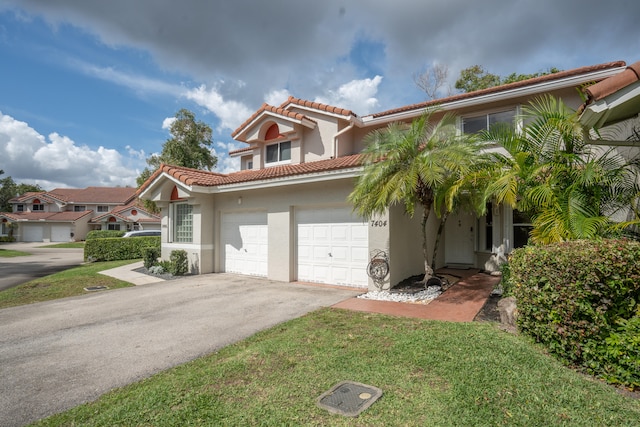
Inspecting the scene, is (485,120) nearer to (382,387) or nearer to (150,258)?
(382,387)

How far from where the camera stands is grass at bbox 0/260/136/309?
987 cm

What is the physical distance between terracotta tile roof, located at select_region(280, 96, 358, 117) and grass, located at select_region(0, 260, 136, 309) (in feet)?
33.2

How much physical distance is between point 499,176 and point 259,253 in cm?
865

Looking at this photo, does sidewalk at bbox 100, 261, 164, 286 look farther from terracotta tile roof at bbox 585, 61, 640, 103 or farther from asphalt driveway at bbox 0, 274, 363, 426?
terracotta tile roof at bbox 585, 61, 640, 103

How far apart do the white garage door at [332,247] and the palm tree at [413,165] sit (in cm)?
133

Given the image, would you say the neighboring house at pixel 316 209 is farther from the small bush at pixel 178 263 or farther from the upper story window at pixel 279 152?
the small bush at pixel 178 263

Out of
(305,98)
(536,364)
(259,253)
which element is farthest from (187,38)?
(536,364)

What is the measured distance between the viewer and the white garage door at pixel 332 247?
1009 cm

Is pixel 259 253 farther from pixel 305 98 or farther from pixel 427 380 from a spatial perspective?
pixel 427 380

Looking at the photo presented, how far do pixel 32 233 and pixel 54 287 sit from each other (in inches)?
1834

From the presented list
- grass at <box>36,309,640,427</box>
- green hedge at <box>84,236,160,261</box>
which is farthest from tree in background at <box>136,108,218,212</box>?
grass at <box>36,309,640,427</box>

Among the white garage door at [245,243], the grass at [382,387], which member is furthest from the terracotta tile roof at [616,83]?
the white garage door at [245,243]

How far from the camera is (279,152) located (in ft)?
50.5

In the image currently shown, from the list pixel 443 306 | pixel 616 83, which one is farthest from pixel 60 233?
pixel 616 83
